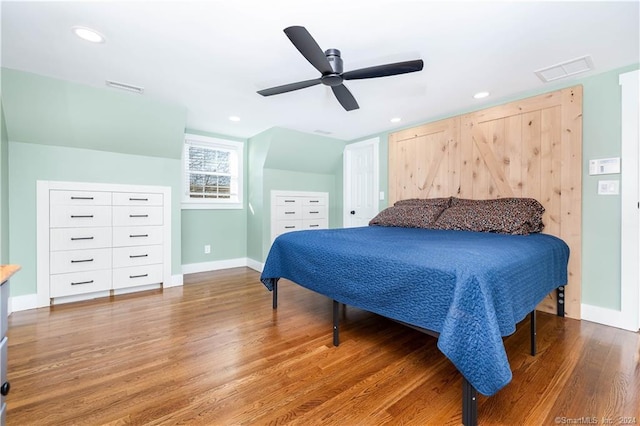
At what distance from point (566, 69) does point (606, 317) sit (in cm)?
211

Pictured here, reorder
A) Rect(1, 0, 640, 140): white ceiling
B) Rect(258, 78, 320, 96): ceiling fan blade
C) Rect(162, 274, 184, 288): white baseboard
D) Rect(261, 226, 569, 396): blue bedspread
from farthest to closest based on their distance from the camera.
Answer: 1. Rect(162, 274, 184, 288): white baseboard
2. Rect(258, 78, 320, 96): ceiling fan blade
3. Rect(1, 0, 640, 140): white ceiling
4. Rect(261, 226, 569, 396): blue bedspread

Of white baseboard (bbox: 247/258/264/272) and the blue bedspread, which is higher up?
the blue bedspread

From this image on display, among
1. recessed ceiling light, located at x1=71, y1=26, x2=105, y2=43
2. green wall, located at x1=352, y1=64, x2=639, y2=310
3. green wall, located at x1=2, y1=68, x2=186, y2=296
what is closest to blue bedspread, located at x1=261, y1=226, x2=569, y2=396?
green wall, located at x1=352, y1=64, x2=639, y2=310

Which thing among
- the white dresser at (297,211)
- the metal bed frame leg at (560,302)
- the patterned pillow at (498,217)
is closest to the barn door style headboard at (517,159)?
the metal bed frame leg at (560,302)

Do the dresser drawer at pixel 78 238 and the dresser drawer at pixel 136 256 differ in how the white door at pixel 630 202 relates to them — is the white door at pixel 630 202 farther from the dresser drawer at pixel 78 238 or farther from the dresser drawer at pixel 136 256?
the dresser drawer at pixel 78 238

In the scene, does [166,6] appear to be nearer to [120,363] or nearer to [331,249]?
[331,249]

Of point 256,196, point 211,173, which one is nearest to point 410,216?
point 256,196

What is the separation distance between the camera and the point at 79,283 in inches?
114

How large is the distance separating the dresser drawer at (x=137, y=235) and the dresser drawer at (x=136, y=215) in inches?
2.3

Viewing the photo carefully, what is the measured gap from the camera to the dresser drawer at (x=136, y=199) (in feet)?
10.3

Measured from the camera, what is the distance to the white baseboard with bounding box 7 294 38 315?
8.51 feet

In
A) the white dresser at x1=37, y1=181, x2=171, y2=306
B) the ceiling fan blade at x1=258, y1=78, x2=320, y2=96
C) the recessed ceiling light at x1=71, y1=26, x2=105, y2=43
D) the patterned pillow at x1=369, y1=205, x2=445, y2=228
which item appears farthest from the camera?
the patterned pillow at x1=369, y1=205, x2=445, y2=228

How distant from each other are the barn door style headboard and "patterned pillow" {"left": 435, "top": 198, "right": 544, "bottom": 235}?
0.19 metres

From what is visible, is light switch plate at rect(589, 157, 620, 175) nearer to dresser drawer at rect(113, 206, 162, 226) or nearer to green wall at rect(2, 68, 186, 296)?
green wall at rect(2, 68, 186, 296)
